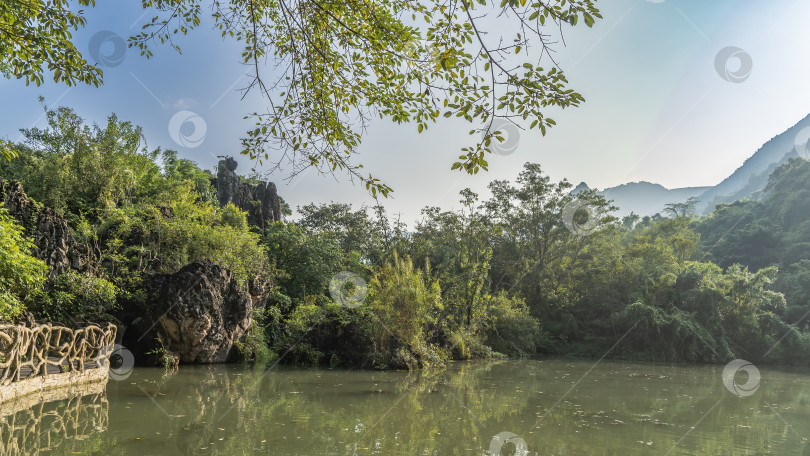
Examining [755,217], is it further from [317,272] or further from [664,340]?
[317,272]

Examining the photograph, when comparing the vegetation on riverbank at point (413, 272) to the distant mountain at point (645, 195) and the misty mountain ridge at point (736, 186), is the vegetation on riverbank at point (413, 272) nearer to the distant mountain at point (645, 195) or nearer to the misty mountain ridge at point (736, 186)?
the misty mountain ridge at point (736, 186)

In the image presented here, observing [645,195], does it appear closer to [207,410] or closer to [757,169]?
[757,169]

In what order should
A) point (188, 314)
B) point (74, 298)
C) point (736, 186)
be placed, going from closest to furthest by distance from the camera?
point (74, 298) → point (188, 314) → point (736, 186)

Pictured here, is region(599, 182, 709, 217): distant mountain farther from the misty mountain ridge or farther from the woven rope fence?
the woven rope fence

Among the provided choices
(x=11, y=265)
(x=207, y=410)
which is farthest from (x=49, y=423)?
(x=11, y=265)

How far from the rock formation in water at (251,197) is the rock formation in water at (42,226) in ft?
47.9

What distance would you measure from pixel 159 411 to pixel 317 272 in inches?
548

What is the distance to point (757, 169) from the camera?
10519cm

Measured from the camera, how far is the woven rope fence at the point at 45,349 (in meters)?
6.16

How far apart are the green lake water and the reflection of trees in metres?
0.02

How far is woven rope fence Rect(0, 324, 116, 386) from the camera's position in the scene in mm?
6156

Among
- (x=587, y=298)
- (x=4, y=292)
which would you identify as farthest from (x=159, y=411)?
(x=587, y=298)

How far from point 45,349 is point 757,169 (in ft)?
429

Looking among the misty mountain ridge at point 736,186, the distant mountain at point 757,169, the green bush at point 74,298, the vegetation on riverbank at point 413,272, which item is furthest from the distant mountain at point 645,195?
the green bush at point 74,298
